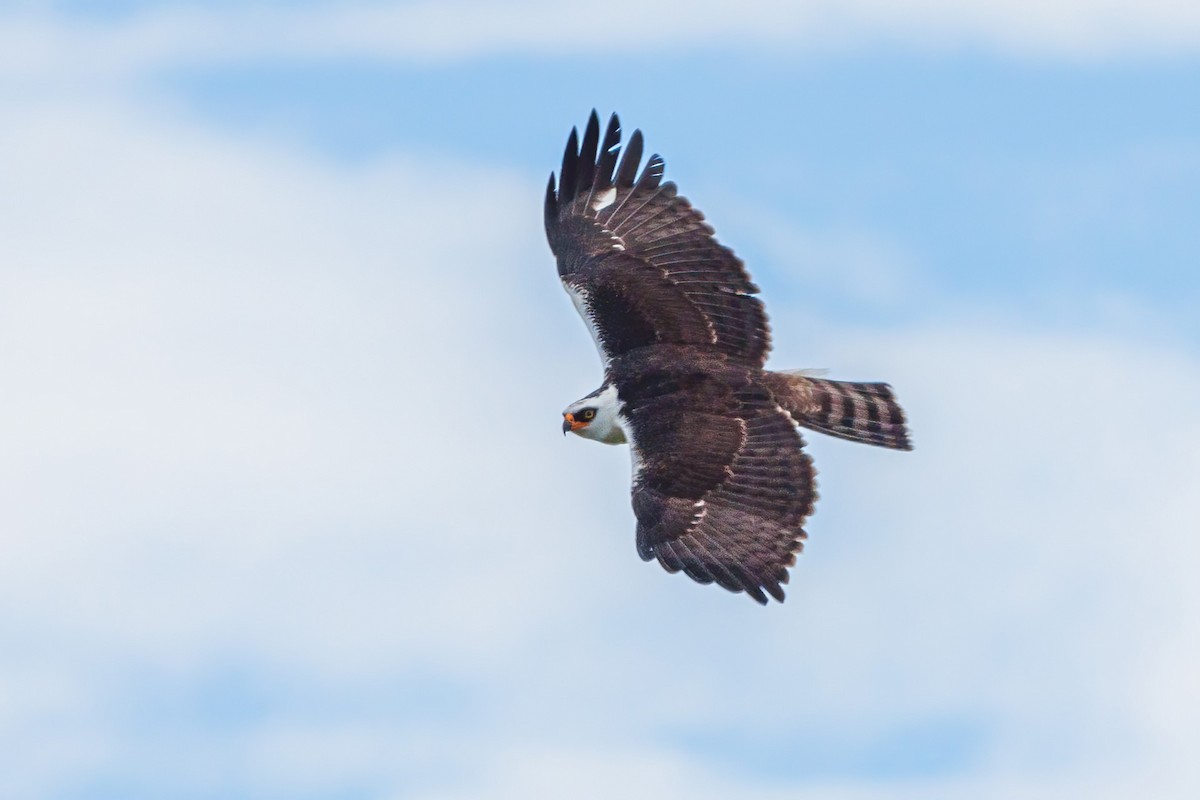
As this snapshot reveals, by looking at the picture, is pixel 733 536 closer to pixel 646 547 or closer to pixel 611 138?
pixel 646 547

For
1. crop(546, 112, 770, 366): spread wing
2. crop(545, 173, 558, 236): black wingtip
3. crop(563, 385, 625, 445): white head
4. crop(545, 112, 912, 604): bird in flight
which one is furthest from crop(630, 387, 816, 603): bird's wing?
crop(545, 173, 558, 236): black wingtip

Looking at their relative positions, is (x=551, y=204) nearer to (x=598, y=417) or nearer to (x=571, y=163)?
(x=571, y=163)

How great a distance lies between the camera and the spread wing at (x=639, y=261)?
21.1 metres

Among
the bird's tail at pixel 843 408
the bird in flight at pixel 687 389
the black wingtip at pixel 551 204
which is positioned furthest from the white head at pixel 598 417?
the black wingtip at pixel 551 204

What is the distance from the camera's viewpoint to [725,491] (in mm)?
19047

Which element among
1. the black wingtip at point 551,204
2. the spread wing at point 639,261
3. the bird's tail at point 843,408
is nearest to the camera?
the bird's tail at point 843,408

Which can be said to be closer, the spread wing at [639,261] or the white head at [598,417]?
the white head at [598,417]

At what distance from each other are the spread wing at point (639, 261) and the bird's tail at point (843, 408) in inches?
23.3

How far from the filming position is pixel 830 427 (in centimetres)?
2053

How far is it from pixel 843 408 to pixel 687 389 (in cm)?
160

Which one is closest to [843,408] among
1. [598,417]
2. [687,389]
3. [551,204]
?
[687,389]

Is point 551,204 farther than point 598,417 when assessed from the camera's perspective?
Yes

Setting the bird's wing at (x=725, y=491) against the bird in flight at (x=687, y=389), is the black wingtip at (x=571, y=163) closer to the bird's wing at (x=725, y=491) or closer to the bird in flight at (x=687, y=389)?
the bird in flight at (x=687, y=389)

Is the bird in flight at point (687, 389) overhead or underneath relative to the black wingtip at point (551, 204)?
underneath
